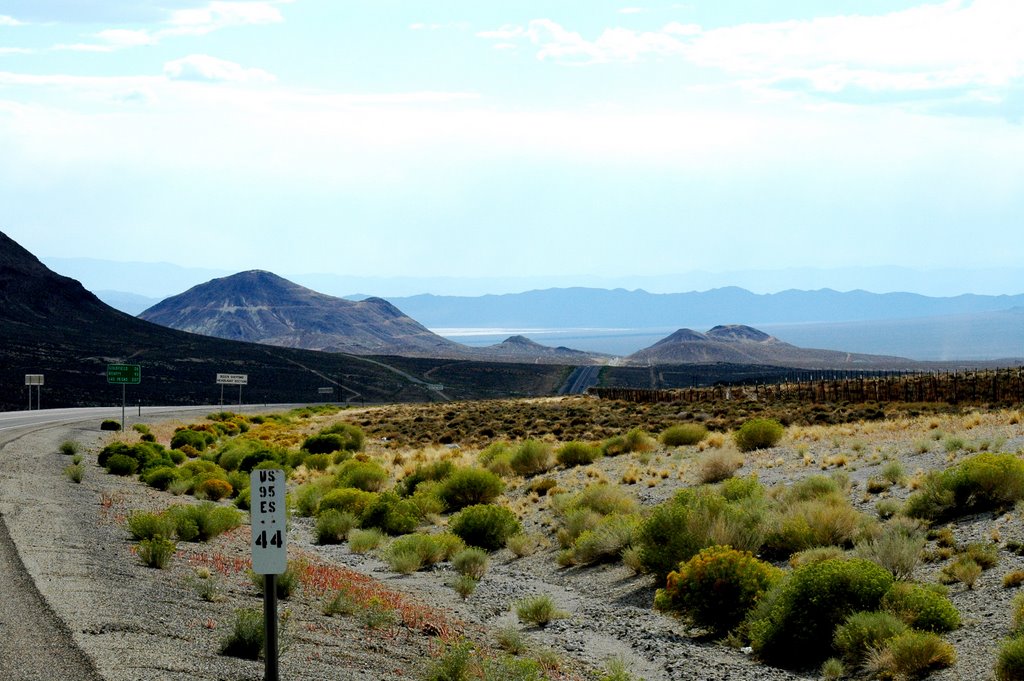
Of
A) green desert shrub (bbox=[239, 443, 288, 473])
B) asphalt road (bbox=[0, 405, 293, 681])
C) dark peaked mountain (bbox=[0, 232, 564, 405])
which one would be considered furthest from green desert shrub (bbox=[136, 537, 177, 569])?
dark peaked mountain (bbox=[0, 232, 564, 405])

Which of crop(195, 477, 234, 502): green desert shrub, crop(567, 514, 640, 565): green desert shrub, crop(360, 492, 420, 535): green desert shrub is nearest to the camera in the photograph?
crop(567, 514, 640, 565): green desert shrub

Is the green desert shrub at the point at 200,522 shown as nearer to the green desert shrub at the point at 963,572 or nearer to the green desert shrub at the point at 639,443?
the green desert shrub at the point at 963,572

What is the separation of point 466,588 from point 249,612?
22.4ft

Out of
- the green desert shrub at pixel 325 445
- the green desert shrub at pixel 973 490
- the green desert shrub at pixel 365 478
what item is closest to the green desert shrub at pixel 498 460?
the green desert shrub at pixel 365 478

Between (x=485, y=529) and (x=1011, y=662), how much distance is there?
13381 mm

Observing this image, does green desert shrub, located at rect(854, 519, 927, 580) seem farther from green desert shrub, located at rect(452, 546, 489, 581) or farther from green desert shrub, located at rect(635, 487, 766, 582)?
green desert shrub, located at rect(452, 546, 489, 581)

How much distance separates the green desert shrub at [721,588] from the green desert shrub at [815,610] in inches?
46.9

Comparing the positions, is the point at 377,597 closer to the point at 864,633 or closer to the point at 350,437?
the point at 864,633

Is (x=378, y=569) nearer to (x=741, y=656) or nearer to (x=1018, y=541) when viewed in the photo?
(x=741, y=656)

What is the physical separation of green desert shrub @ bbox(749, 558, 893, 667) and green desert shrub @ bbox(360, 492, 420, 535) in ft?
39.9

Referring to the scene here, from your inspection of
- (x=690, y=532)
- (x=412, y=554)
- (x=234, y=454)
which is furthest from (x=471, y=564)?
(x=234, y=454)

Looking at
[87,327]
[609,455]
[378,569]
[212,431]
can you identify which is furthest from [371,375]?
[378,569]

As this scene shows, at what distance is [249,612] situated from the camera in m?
12.5

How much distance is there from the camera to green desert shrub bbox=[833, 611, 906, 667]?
13.5 meters
